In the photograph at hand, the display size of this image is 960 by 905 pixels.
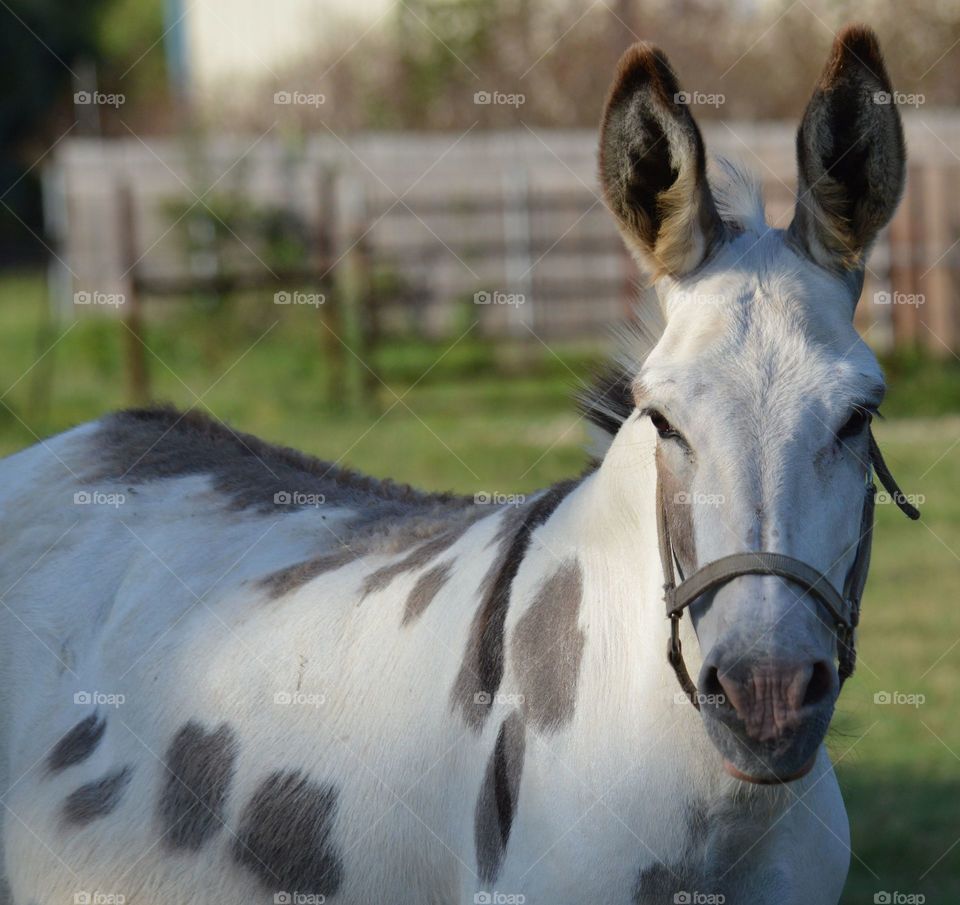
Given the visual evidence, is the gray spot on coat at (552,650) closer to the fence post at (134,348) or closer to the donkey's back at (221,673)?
the donkey's back at (221,673)

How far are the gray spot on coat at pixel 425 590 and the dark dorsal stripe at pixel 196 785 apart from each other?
543 mm

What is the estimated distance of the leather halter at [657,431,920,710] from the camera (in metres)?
2.29

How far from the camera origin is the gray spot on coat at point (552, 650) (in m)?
2.65

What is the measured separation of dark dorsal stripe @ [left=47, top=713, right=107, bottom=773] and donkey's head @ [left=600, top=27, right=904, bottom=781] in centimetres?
159

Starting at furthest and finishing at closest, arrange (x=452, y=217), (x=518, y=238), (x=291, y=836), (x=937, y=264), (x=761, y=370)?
(x=452, y=217), (x=518, y=238), (x=937, y=264), (x=291, y=836), (x=761, y=370)

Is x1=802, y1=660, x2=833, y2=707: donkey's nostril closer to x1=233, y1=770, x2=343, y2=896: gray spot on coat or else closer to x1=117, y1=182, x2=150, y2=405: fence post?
x1=233, y1=770, x2=343, y2=896: gray spot on coat

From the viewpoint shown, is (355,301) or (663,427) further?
(355,301)

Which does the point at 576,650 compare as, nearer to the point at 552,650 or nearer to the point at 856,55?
the point at 552,650

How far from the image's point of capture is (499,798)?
264 centimetres

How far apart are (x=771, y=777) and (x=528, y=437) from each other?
9.25 metres

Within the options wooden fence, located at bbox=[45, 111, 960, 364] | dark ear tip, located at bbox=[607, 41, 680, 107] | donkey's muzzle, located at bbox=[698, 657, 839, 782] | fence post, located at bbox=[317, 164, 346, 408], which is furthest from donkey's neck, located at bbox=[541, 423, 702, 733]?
wooden fence, located at bbox=[45, 111, 960, 364]

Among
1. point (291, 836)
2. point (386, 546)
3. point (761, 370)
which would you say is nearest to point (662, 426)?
point (761, 370)

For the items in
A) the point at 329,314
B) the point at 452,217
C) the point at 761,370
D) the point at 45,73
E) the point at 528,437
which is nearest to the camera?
the point at 761,370

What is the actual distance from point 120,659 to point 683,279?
175 cm
